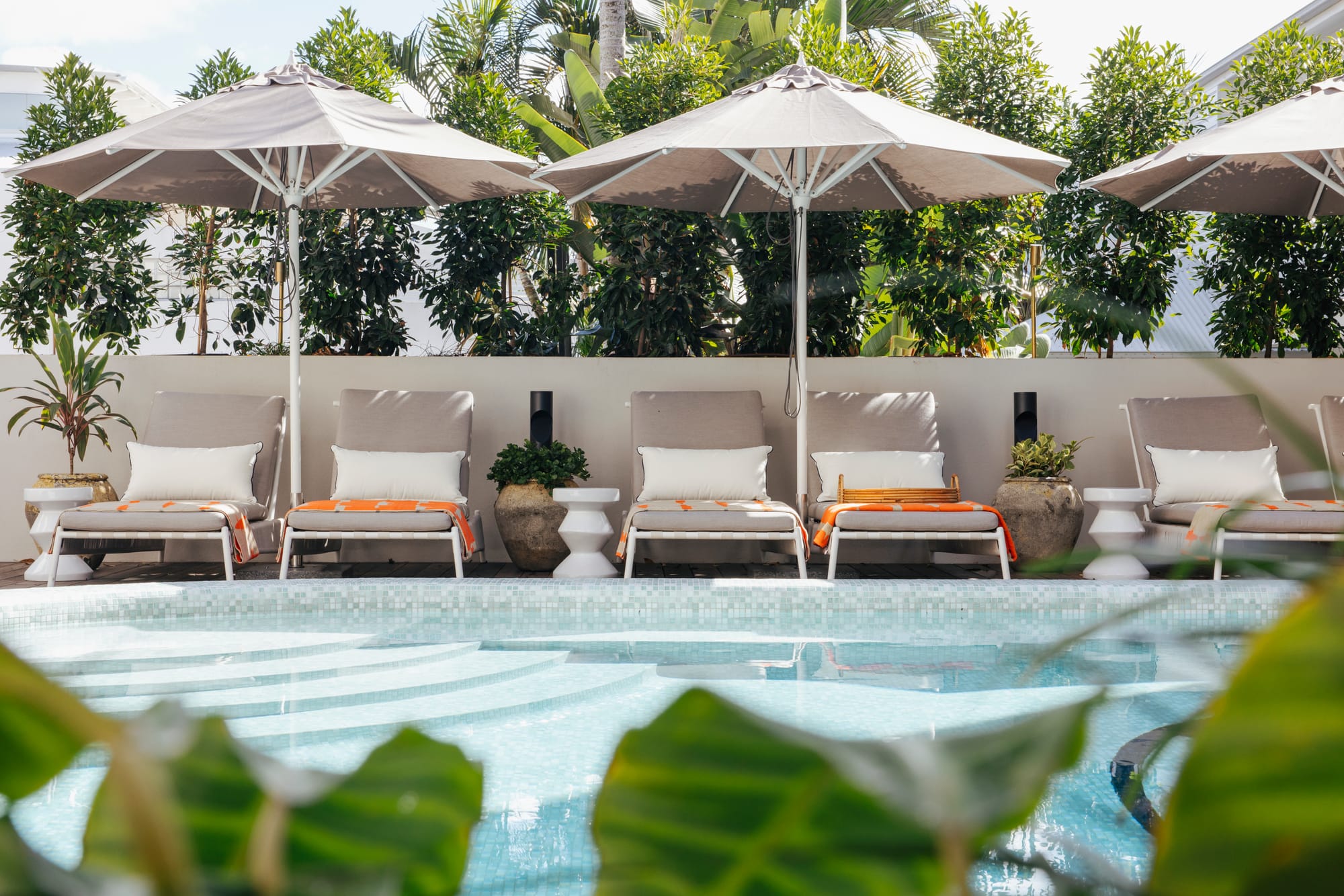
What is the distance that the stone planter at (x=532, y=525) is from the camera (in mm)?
5742

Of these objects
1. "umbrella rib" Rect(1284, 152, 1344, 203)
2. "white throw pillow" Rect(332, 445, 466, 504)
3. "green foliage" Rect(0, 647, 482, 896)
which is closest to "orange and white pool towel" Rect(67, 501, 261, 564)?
"white throw pillow" Rect(332, 445, 466, 504)

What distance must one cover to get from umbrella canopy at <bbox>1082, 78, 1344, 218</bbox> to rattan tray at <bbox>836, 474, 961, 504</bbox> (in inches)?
79.9

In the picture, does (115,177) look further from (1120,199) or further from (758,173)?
(1120,199)

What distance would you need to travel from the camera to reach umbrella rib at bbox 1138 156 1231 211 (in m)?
5.84

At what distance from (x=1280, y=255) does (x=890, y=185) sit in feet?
9.58

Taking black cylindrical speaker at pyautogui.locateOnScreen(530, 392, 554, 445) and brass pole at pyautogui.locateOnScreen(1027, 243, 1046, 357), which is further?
brass pole at pyautogui.locateOnScreen(1027, 243, 1046, 357)

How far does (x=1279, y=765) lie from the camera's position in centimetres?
14

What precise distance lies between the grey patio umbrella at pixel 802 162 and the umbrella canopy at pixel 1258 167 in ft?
2.01

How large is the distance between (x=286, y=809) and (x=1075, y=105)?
7866mm

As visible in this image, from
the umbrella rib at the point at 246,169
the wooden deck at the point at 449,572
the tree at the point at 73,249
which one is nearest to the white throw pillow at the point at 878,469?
the wooden deck at the point at 449,572

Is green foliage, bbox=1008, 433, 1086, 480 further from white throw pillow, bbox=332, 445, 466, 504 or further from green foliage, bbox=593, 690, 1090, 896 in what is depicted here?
green foliage, bbox=593, 690, 1090, 896

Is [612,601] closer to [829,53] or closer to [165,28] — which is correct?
[829,53]

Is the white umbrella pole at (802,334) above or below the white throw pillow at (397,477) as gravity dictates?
above

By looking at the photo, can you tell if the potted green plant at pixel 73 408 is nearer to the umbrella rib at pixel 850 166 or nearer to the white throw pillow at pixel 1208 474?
the umbrella rib at pixel 850 166
